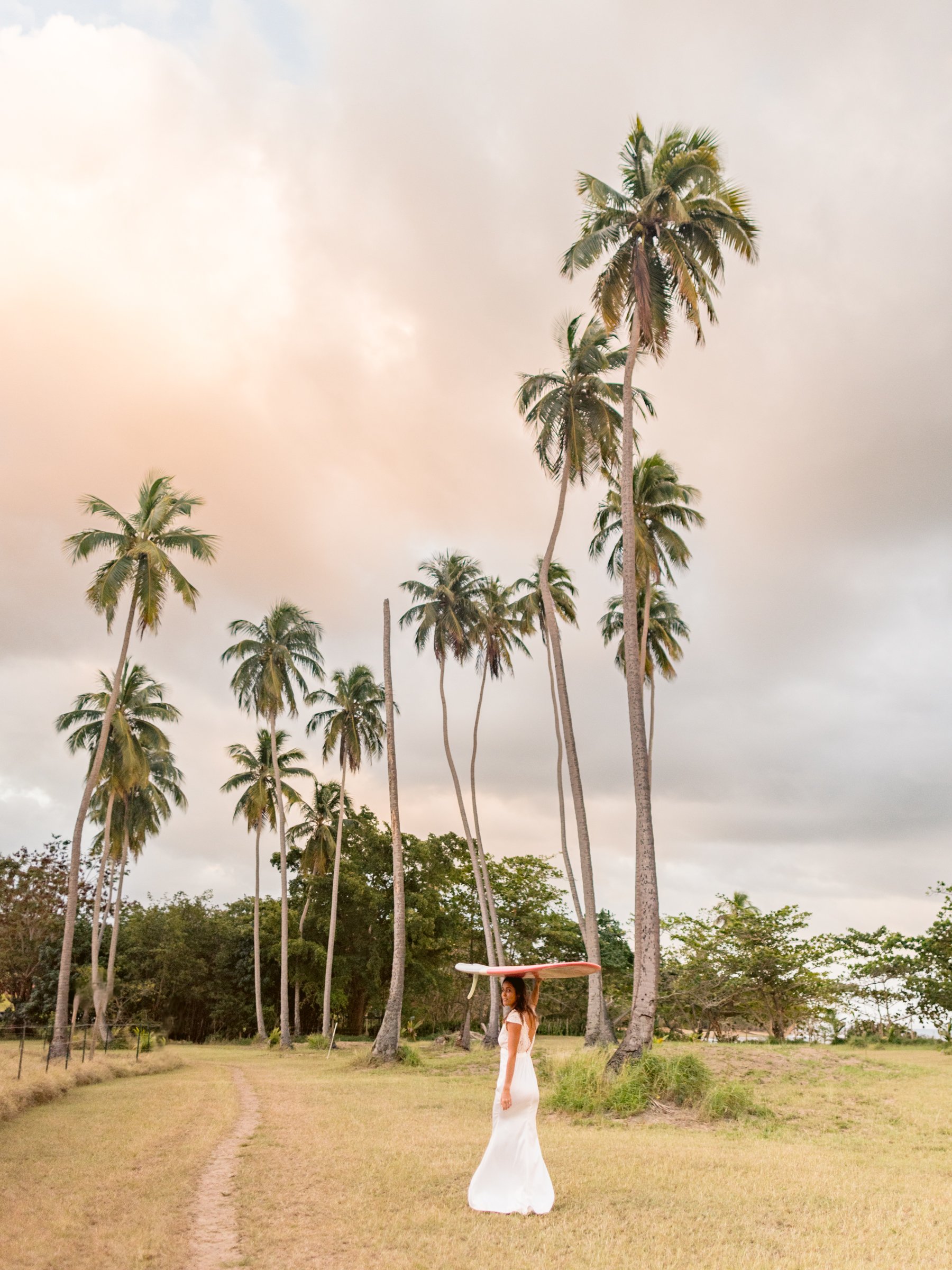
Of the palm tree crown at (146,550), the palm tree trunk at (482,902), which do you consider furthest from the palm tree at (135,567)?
the palm tree trunk at (482,902)

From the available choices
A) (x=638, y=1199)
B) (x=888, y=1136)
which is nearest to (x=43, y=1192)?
(x=638, y=1199)

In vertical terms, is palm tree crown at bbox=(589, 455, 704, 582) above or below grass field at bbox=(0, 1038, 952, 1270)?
above

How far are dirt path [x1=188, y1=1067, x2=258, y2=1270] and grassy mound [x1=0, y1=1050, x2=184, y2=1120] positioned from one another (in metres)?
4.11

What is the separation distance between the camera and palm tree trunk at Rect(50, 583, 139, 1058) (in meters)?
22.4

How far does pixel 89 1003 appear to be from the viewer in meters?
42.4

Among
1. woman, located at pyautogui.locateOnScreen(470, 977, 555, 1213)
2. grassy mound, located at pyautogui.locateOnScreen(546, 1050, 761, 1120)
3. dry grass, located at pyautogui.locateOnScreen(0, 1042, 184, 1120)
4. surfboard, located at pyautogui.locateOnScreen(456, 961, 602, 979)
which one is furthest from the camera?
dry grass, located at pyautogui.locateOnScreen(0, 1042, 184, 1120)

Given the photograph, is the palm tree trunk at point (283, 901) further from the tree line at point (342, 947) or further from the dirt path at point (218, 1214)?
the dirt path at point (218, 1214)

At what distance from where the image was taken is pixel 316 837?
44250 mm

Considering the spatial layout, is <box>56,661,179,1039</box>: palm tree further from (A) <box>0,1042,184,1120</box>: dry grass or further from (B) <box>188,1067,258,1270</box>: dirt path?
(B) <box>188,1067,258,1270</box>: dirt path

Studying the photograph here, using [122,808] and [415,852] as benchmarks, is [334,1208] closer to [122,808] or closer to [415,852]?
[122,808]

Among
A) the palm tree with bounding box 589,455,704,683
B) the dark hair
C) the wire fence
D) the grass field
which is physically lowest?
the wire fence

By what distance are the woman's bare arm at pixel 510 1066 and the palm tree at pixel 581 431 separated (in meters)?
15.5

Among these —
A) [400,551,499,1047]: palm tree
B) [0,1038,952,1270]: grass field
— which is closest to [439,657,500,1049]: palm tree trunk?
[400,551,499,1047]: palm tree

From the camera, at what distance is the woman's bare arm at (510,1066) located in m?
7.16
